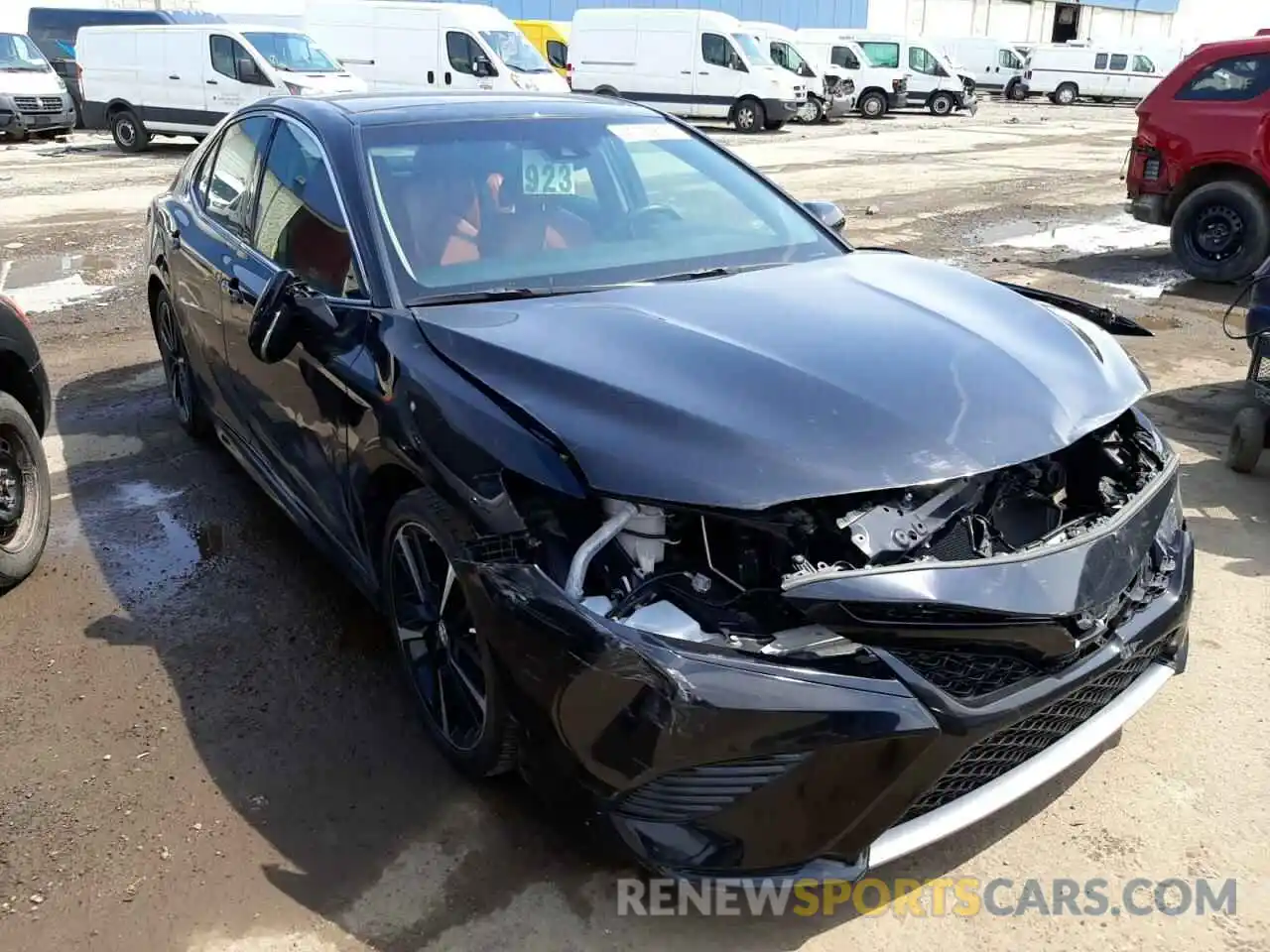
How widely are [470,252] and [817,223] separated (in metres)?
1.38

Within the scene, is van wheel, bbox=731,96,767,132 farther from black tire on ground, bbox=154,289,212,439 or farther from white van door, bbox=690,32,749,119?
black tire on ground, bbox=154,289,212,439

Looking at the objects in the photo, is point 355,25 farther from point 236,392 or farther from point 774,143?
point 236,392

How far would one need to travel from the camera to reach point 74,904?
2.52 m

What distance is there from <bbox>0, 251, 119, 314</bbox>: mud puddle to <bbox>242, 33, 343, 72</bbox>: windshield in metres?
8.89

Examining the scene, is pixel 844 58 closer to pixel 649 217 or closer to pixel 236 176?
pixel 236 176

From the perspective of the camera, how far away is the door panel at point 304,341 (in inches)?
124

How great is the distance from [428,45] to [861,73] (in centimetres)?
1439

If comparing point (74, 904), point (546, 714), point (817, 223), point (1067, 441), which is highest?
point (817, 223)

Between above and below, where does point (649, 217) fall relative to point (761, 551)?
above

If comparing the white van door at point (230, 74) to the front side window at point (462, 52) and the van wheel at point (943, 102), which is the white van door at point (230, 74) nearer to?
the front side window at point (462, 52)

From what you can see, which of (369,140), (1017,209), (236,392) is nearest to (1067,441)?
(369,140)

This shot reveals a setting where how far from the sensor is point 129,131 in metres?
18.2

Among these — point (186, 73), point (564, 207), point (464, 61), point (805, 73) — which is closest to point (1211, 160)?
point (564, 207)

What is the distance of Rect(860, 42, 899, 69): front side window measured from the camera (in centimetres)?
3142
